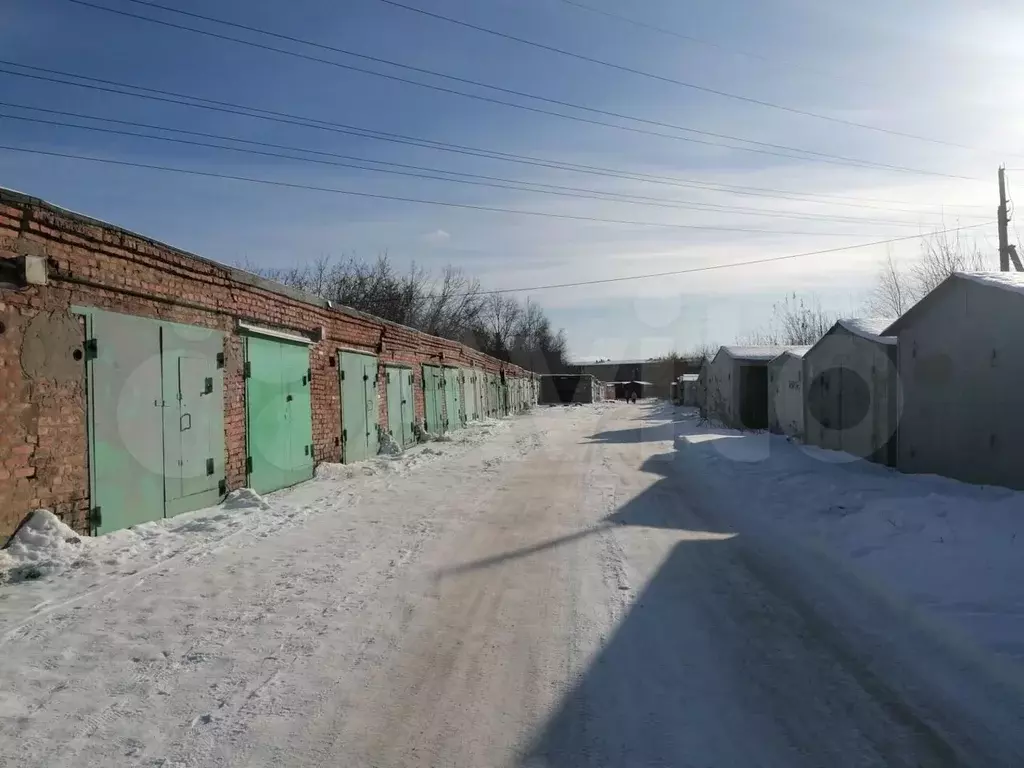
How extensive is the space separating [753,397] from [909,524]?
16411 mm

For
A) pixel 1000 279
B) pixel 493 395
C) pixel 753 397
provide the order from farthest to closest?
1. pixel 493 395
2. pixel 753 397
3. pixel 1000 279

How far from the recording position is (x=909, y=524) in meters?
7.85

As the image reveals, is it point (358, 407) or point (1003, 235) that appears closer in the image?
point (358, 407)

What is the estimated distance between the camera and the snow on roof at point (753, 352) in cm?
2386

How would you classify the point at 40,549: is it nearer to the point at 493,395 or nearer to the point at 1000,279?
the point at 1000,279

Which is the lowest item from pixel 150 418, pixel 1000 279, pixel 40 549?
pixel 40 549

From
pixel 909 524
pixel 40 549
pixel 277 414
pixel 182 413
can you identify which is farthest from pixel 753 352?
pixel 40 549

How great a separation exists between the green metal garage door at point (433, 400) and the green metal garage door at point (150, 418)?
1262cm

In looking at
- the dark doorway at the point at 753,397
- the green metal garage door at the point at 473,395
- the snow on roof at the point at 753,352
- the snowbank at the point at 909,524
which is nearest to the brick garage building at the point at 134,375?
the snowbank at the point at 909,524

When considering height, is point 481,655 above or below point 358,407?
below

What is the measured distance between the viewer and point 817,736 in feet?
11.7

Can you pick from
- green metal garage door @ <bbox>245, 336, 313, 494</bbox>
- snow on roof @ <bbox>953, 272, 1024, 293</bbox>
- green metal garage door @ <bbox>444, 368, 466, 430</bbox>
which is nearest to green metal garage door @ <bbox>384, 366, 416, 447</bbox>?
green metal garage door @ <bbox>444, 368, 466, 430</bbox>

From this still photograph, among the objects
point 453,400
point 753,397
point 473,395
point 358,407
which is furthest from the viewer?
point 473,395

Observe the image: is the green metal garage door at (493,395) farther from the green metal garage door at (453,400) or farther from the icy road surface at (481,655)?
the icy road surface at (481,655)
